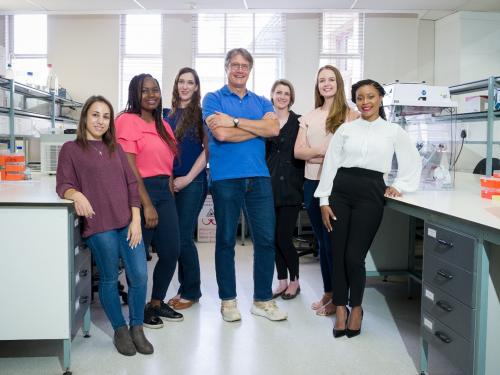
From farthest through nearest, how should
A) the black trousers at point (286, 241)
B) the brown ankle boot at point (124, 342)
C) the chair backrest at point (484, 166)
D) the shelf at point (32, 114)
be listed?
the shelf at point (32, 114), the chair backrest at point (484, 166), the black trousers at point (286, 241), the brown ankle boot at point (124, 342)

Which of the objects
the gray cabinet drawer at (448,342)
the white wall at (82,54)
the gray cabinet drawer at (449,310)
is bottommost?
the gray cabinet drawer at (448,342)

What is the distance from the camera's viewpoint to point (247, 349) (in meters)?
2.21

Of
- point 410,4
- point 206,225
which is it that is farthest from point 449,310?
point 410,4

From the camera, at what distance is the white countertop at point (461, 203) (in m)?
1.65

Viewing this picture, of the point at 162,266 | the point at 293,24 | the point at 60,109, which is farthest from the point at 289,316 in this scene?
the point at 60,109

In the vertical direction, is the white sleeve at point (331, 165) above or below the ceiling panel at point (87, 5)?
below

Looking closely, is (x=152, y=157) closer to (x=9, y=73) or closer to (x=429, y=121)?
(x=429, y=121)

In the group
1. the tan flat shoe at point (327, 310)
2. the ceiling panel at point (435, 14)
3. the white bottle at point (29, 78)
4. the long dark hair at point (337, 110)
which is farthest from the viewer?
the ceiling panel at point (435, 14)

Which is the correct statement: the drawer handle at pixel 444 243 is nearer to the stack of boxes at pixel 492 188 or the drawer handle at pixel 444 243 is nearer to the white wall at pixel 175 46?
the stack of boxes at pixel 492 188

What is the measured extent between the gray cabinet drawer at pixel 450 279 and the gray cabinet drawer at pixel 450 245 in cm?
2

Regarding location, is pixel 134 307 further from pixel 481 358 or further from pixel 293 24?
pixel 293 24

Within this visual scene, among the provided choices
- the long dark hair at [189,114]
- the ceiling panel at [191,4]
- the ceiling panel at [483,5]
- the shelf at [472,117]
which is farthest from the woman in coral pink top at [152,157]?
the ceiling panel at [483,5]

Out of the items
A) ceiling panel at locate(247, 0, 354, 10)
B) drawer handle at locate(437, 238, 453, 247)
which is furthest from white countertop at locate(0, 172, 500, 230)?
ceiling panel at locate(247, 0, 354, 10)

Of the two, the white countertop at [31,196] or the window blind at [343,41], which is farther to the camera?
the window blind at [343,41]
